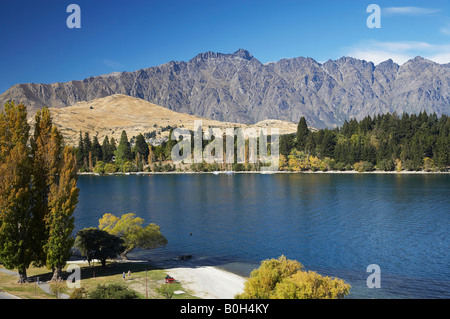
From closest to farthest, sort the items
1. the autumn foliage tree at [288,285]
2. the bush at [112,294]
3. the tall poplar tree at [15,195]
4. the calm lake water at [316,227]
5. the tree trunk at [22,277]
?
1. the autumn foliage tree at [288,285]
2. the bush at [112,294]
3. the tall poplar tree at [15,195]
4. the tree trunk at [22,277]
5. the calm lake water at [316,227]

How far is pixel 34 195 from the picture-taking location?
147 feet

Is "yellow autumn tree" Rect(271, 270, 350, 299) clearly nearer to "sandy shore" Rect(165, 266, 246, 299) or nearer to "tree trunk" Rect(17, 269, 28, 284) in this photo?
"sandy shore" Rect(165, 266, 246, 299)

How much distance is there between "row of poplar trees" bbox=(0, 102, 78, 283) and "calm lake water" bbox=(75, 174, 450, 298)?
19.1m

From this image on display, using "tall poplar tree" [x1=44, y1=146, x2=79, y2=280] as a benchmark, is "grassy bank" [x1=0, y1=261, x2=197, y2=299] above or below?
below

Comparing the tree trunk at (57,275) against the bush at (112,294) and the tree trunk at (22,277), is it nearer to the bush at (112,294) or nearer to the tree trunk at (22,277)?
the tree trunk at (22,277)

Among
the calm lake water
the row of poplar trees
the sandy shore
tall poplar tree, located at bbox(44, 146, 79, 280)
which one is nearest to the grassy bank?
the sandy shore

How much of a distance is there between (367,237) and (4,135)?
65.9m

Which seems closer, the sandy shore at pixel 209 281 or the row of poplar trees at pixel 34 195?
the row of poplar trees at pixel 34 195

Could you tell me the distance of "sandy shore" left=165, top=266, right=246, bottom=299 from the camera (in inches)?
1682

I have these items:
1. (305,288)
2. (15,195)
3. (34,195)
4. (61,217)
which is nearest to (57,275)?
(61,217)

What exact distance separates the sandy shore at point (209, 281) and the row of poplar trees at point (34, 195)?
15.0 metres

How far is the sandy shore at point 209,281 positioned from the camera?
4272 centimetres

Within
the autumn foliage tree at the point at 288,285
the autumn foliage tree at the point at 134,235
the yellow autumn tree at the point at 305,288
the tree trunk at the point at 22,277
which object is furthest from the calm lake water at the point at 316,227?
the tree trunk at the point at 22,277

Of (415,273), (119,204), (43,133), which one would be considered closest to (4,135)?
(43,133)
